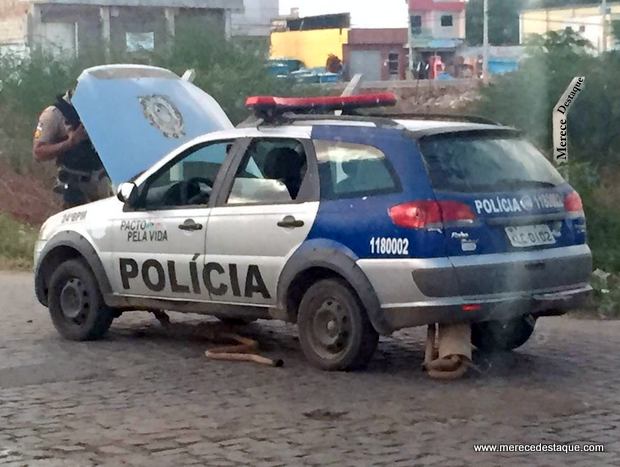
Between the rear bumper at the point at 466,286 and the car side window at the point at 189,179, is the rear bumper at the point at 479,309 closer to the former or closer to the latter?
the rear bumper at the point at 466,286

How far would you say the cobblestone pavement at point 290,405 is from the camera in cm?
670

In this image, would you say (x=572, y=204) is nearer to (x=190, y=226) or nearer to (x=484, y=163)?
(x=484, y=163)

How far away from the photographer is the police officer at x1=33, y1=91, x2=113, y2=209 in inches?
520

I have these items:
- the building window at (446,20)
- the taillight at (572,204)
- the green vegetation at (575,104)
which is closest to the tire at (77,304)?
the taillight at (572,204)

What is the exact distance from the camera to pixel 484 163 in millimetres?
8492

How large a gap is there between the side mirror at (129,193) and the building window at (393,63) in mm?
35316

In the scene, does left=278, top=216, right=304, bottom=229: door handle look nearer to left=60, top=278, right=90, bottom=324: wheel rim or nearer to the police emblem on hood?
left=60, top=278, right=90, bottom=324: wheel rim

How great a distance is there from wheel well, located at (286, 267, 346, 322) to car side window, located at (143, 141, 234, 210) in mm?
1123

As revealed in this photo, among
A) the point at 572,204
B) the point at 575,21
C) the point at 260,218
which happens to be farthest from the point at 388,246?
the point at 575,21

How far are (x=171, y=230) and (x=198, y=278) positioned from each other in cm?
45

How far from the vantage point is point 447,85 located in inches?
1001

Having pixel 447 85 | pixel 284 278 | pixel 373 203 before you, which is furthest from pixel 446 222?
pixel 447 85

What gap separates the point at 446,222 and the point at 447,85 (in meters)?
17.7

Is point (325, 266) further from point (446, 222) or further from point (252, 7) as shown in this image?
point (252, 7)
